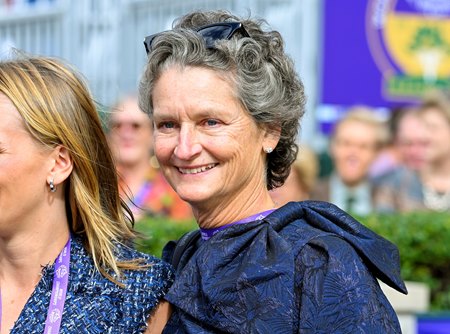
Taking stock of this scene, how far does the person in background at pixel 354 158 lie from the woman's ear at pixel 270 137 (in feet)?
Result: 17.1

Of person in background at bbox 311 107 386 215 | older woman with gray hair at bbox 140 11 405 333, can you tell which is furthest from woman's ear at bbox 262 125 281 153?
person in background at bbox 311 107 386 215

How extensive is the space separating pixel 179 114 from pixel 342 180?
5.62 m

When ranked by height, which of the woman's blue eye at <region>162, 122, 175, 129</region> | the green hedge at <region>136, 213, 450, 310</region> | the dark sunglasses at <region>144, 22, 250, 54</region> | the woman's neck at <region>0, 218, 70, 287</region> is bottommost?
the green hedge at <region>136, 213, 450, 310</region>

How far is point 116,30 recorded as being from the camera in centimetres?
962

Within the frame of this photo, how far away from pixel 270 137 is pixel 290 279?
55 centimetres

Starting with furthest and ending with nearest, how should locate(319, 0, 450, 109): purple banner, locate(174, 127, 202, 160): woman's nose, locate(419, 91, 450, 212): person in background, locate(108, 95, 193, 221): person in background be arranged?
locate(319, 0, 450, 109): purple banner
locate(419, 91, 450, 212): person in background
locate(108, 95, 193, 221): person in background
locate(174, 127, 202, 160): woman's nose

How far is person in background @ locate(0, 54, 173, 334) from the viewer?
10.8 ft

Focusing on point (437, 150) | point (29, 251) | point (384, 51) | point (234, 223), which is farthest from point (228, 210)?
point (384, 51)

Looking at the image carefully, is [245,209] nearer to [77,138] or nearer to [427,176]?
[77,138]

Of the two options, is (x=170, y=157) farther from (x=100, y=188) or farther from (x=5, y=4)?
(x=5, y=4)

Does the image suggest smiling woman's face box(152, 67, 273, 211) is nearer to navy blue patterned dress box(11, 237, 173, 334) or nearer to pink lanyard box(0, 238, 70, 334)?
navy blue patterned dress box(11, 237, 173, 334)

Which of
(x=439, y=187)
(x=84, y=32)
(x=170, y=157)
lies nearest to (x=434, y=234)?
(x=439, y=187)

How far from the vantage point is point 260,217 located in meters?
3.32

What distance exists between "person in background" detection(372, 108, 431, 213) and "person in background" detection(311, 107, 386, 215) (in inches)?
4.7
